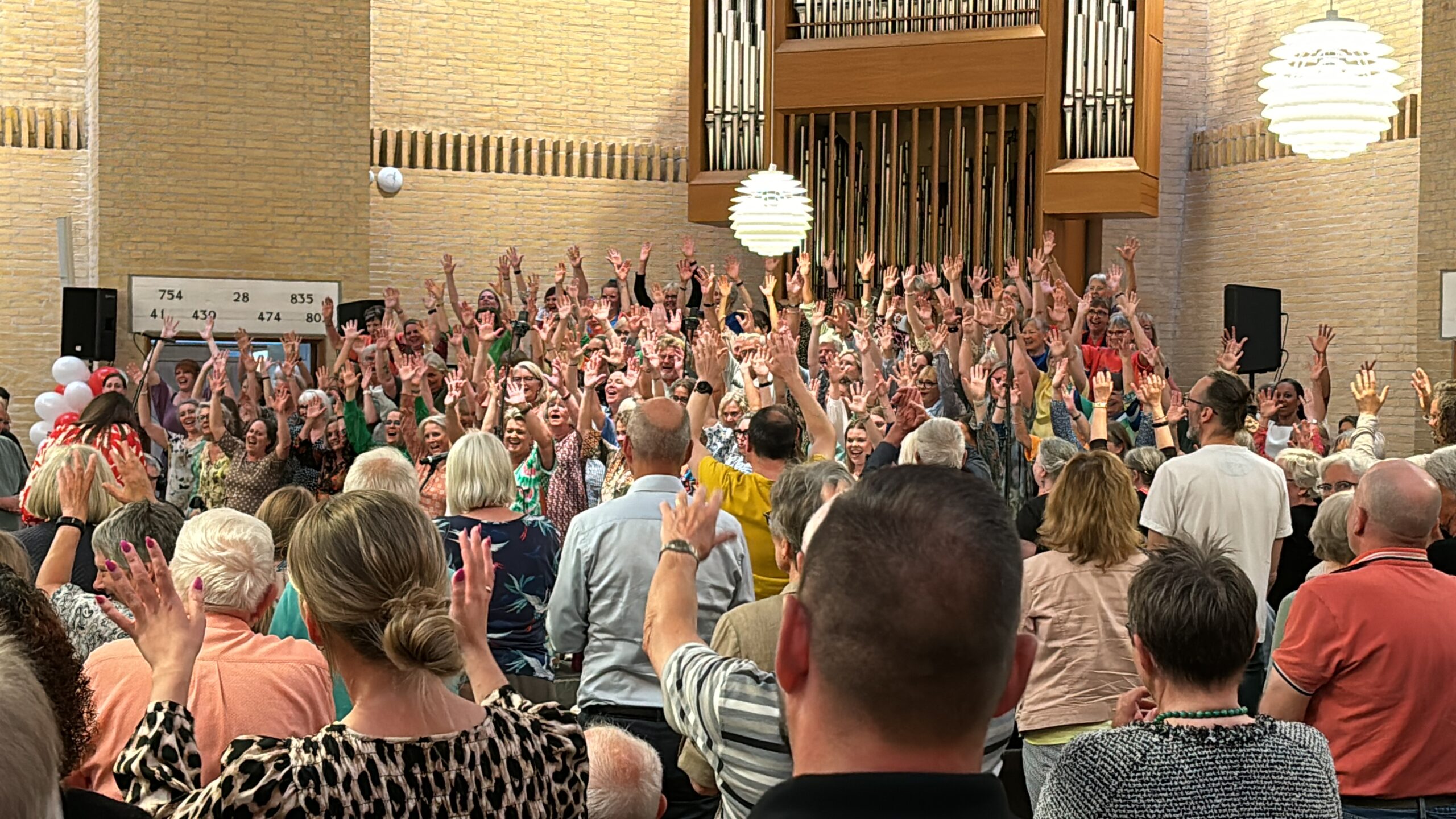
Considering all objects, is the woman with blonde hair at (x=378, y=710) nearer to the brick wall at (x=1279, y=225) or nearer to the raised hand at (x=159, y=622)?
the raised hand at (x=159, y=622)

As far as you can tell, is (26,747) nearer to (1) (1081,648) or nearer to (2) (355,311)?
(1) (1081,648)

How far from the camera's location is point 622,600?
4.01 metres

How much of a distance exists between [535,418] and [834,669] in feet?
16.8

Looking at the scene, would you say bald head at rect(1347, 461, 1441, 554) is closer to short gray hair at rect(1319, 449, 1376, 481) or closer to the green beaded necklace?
the green beaded necklace

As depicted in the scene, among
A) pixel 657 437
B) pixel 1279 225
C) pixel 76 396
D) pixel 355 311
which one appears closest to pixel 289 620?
pixel 657 437

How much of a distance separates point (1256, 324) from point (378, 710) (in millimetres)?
9941

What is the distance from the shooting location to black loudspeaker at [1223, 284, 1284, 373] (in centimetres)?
1098

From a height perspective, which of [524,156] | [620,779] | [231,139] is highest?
[524,156]

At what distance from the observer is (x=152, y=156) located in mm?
12953

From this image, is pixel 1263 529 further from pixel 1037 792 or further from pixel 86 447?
pixel 86 447

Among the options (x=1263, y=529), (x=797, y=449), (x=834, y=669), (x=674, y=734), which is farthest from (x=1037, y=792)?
(x=834, y=669)

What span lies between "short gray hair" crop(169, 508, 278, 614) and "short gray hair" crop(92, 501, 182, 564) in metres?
0.51

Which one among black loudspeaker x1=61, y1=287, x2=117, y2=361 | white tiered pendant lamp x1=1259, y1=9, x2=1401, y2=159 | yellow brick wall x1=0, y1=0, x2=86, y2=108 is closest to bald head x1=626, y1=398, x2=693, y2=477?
white tiered pendant lamp x1=1259, y1=9, x2=1401, y2=159

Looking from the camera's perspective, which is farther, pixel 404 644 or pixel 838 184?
pixel 838 184
